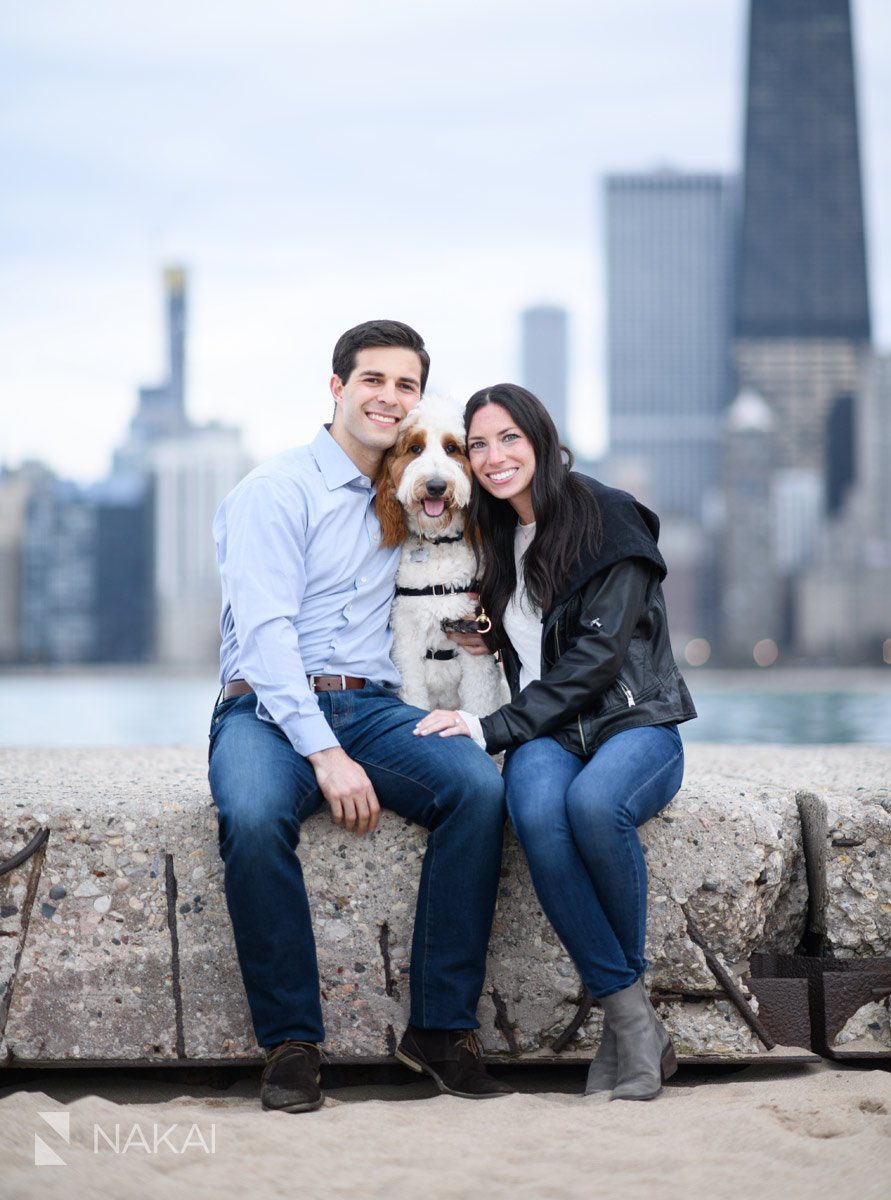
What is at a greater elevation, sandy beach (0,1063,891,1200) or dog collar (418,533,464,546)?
dog collar (418,533,464,546)

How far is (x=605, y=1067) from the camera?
3215 mm

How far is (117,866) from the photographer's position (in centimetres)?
334

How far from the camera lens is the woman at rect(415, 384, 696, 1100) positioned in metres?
3.15

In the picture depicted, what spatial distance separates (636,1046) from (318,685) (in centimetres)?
127

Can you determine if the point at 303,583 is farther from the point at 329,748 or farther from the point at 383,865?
the point at 383,865

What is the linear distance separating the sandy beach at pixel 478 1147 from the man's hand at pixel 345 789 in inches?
27.0

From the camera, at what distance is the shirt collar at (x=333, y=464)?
3783mm

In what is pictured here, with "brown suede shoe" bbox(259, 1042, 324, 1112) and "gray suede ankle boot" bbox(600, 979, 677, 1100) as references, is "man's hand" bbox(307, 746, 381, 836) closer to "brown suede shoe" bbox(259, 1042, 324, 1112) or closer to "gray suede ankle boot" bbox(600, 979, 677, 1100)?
"brown suede shoe" bbox(259, 1042, 324, 1112)

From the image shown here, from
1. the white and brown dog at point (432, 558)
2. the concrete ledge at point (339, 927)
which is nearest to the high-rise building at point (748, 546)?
the white and brown dog at point (432, 558)

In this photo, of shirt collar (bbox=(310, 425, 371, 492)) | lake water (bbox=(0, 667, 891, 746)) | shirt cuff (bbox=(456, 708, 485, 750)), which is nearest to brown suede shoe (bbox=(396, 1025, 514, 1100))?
shirt cuff (bbox=(456, 708, 485, 750))

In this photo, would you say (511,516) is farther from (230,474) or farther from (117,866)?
(230,474)

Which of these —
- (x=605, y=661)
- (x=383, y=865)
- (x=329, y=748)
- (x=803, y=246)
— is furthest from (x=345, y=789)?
(x=803, y=246)

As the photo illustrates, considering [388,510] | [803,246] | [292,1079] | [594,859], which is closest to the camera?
[292,1079]

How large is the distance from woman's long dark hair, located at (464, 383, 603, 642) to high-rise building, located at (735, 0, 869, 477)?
162710 millimetres
